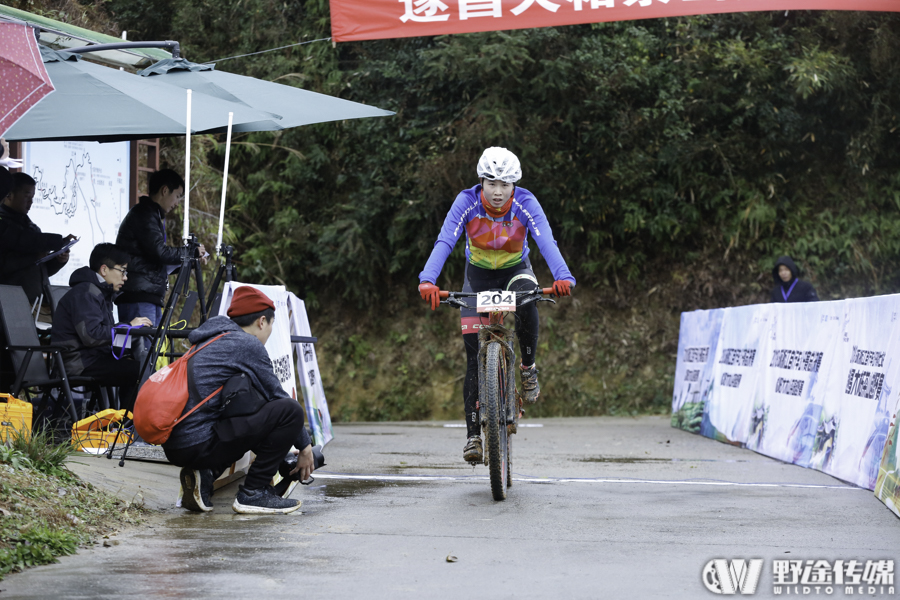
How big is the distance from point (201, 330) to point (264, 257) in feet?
44.0

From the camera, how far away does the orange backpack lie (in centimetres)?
536

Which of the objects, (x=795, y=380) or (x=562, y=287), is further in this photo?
(x=795, y=380)

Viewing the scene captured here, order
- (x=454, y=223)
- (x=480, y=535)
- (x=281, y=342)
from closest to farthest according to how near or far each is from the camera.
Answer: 1. (x=480, y=535)
2. (x=454, y=223)
3. (x=281, y=342)

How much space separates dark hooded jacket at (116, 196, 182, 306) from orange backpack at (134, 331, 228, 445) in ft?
9.36

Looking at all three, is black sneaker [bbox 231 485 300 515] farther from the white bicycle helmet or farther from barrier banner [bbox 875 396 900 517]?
barrier banner [bbox 875 396 900 517]

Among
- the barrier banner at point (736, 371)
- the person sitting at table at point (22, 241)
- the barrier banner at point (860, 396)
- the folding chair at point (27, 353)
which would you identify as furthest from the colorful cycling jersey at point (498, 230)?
the barrier banner at point (736, 371)

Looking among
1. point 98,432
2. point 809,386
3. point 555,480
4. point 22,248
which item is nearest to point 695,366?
point 809,386

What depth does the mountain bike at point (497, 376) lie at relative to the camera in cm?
613

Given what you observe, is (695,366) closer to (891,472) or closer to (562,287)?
(891,472)

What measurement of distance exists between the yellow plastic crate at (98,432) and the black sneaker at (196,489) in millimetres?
→ 1614

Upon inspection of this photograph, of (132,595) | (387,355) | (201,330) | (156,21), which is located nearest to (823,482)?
(201,330)

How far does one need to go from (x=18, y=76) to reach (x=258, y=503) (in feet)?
9.17

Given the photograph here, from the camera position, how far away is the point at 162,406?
17.6 ft

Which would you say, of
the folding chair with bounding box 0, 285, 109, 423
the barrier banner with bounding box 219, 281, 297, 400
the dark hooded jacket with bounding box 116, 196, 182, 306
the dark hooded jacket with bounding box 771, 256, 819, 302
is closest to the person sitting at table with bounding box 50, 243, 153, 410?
the folding chair with bounding box 0, 285, 109, 423
